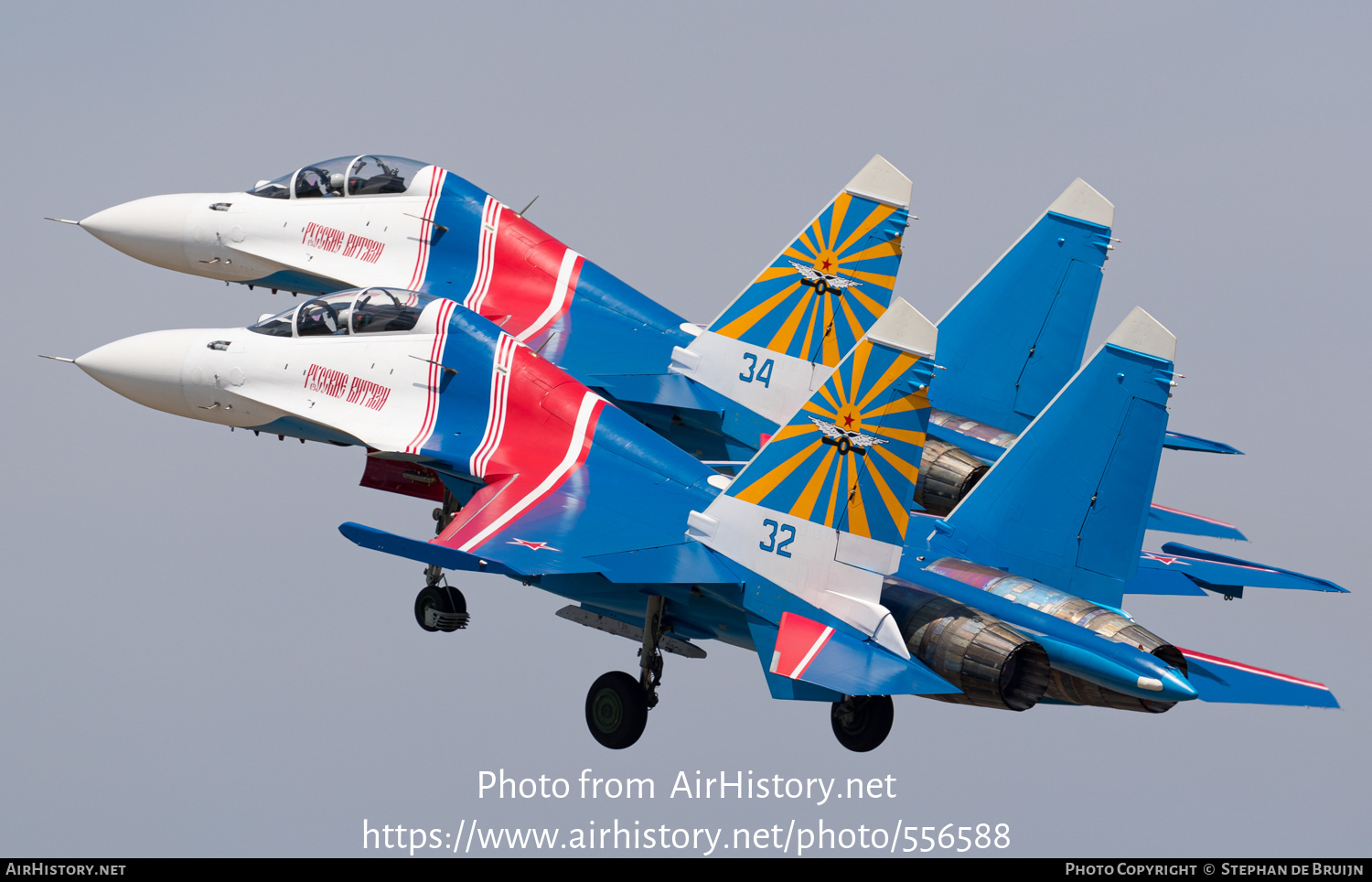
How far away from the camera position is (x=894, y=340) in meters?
19.2

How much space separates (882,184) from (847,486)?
661 cm

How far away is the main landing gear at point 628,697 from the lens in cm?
2111

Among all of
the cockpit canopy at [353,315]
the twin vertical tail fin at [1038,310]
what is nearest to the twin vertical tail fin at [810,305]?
the twin vertical tail fin at [1038,310]

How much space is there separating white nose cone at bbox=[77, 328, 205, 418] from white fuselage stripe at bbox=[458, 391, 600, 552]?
4558 mm

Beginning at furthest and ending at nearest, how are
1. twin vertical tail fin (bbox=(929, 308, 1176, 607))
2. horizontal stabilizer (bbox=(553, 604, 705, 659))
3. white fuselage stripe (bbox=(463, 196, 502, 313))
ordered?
white fuselage stripe (bbox=(463, 196, 502, 313)) < horizontal stabilizer (bbox=(553, 604, 705, 659)) < twin vertical tail fin (bbox=(929, 308, 1176, 607))

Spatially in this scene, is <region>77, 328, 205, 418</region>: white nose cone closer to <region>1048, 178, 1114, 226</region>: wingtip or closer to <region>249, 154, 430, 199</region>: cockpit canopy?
<region>249, 154, 430, 199</region>: cockpit canopy

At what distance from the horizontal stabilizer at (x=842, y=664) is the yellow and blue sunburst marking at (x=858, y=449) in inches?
42.7

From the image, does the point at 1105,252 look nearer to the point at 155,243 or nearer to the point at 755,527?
the point at 755,527

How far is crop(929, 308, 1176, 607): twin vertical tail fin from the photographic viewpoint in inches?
808

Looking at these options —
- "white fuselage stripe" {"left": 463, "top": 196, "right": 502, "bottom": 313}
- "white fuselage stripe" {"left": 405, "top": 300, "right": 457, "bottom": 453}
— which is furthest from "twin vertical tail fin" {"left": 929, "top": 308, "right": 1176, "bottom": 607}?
"white fuselage stripe" {"left": 463, "top": 196, "right": 502, "bottom": 313}

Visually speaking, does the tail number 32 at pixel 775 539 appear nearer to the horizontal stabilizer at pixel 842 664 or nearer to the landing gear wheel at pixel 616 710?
the horizontal stabilizer at pixel 842 664

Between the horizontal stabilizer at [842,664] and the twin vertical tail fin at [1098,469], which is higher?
the twin vertical tail fin at [1098,469]

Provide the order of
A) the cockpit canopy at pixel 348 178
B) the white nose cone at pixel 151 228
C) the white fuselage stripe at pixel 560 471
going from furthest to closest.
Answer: the white nose cone at pixel 151 228, the cockpit canopy at pixel 348 178, the white fuselage stripe at pixel 560 471

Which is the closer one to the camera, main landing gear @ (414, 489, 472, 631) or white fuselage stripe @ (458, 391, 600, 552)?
white fuselage stripe @ (458, 391, 600, 552)
